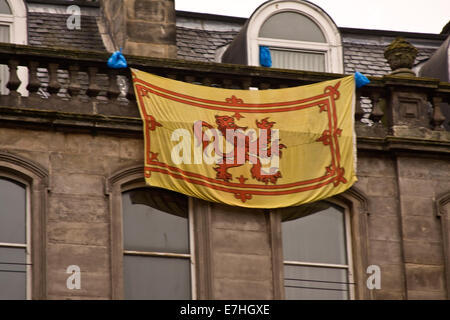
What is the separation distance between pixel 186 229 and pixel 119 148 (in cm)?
179

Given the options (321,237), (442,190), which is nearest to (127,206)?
(321,237)

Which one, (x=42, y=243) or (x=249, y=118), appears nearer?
(x=42, y=243)

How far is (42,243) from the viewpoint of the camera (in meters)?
31.9

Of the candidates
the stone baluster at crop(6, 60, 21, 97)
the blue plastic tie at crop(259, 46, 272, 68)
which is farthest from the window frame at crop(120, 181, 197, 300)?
the blue plastic tie at crop(259, 46, 272, 68)

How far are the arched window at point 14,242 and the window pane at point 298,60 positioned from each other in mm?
6505

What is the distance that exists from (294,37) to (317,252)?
5.02m

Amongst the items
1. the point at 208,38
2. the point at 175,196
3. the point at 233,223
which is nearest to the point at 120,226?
the point at 175,196

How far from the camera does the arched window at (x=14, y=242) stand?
31.7 meters

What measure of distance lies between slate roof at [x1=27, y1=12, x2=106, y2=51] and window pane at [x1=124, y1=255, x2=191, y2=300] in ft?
18.8

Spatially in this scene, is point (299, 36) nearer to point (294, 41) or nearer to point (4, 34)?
point (294, 41)

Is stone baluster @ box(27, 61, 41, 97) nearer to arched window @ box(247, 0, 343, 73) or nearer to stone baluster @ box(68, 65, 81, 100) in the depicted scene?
stone baluster @ box(68, 65, 81, 100)

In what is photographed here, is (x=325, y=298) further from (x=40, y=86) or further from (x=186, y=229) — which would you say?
(x=40, y=86)

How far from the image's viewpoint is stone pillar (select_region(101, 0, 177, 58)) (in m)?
35.4

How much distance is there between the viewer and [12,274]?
31.8 metres
